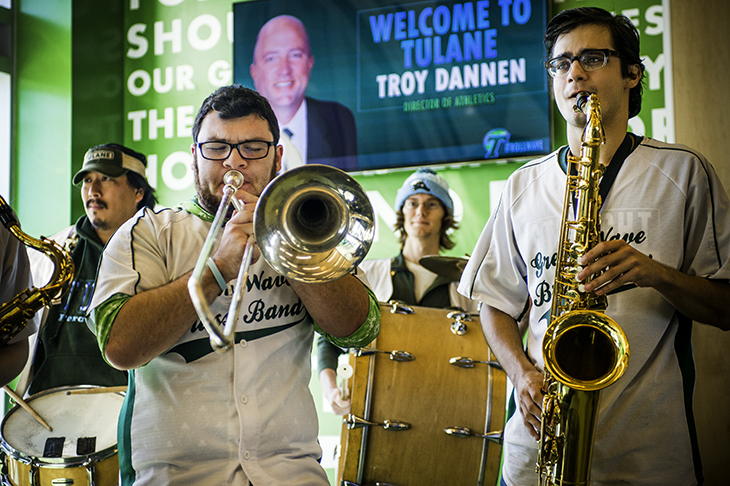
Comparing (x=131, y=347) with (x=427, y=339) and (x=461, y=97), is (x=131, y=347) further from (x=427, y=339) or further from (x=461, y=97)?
(x=461, y=97)

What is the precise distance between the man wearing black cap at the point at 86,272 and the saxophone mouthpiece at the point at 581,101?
242 centimetres

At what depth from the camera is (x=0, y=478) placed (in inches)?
109

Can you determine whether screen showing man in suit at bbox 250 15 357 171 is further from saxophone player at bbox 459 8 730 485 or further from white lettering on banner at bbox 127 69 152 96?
saxophone player at bbox 459 8 730 485

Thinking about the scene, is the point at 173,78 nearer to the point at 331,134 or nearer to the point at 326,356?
the point at 331,134

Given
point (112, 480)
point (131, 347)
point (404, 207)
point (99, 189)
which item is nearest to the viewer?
point (131, 347)

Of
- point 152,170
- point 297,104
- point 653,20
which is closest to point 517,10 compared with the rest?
point 653,20

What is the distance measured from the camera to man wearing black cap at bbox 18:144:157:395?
130 inches

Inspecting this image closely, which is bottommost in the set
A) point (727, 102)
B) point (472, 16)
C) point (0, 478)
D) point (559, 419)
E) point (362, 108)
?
point (0, 478)

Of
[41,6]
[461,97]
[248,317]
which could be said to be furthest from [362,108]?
[248,317]

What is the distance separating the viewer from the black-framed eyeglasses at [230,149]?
1704 millimetres

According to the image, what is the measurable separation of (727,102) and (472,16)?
1.95 meters

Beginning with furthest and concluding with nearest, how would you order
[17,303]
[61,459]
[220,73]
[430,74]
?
[220,73] → [430,74] → [61,459] → [17,303]

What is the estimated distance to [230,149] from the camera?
171 cm

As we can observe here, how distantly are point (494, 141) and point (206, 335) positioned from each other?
3.05m
